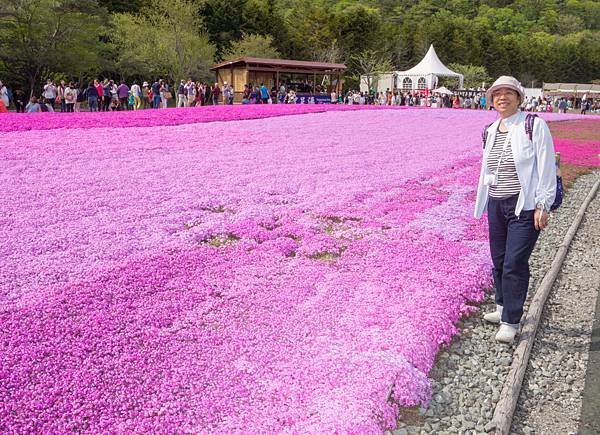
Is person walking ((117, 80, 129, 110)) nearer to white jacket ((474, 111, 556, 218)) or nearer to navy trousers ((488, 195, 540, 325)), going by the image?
navy trousers ((488, 195, 540, 325))

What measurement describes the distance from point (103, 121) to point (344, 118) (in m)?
11.9

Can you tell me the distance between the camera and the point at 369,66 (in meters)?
62.5

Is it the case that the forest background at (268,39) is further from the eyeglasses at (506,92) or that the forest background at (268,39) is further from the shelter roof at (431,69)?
the eyeglasses at (506,92)

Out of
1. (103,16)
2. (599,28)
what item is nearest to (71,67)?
(103,16)

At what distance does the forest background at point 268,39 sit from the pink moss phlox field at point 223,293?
97.8 feet

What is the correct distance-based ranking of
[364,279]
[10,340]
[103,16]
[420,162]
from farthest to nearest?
[103,16] → [420,162] → [364,279] → [10,340]

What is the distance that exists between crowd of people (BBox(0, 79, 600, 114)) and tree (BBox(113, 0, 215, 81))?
3335 millimetres

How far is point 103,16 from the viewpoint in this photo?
1773 inches

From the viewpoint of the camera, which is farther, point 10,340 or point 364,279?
point 364,279

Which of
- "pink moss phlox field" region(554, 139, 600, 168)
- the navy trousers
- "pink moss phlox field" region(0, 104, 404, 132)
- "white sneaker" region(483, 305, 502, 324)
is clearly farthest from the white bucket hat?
"pink moss phlox field" region(0, 104, 404, 132)

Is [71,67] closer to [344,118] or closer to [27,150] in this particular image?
[344,118]

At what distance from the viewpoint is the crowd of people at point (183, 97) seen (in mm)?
26422

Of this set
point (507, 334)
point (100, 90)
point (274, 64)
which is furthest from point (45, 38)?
point (507, 334)

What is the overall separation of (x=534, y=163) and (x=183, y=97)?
2894cm
